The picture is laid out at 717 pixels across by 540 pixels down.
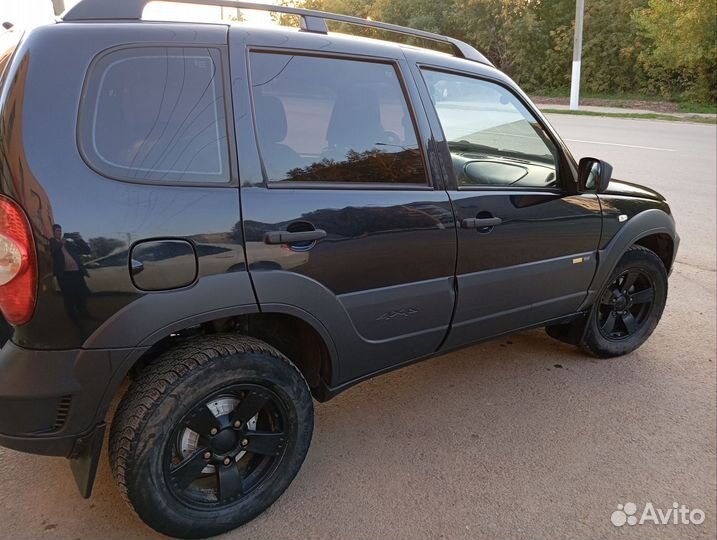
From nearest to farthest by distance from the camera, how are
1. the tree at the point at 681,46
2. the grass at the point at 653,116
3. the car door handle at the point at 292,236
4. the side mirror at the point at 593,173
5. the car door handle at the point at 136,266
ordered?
the car door handle at the point at 136,266 → the car door handle at the point at 292,236 → the side mirror at the point at 593,173 → the grass at the point at 653,116 → the tree at the point at 681,46

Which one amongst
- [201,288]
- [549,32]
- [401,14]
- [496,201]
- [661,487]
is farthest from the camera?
[401,14]

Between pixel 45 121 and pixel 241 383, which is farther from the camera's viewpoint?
pixel 241 383

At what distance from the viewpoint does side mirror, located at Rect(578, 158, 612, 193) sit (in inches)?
127

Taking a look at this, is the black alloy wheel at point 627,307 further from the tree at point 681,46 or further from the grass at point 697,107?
the tree at point 681,46

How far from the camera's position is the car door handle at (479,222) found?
2799 millimetres

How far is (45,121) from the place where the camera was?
1880mm

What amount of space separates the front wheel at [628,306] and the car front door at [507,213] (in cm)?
39

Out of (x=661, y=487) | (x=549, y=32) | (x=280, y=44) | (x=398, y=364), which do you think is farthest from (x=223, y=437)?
(x=549, y=32)

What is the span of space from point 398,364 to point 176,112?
59.2 inches

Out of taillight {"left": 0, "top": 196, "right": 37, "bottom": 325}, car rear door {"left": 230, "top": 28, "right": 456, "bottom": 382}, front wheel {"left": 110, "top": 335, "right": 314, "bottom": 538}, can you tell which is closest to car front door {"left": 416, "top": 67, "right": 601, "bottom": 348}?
car rear door {"left": 230, "top": 28, "right": 456, "bottom": 382}

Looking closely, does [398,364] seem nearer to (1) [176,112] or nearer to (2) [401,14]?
(1) [176,112]

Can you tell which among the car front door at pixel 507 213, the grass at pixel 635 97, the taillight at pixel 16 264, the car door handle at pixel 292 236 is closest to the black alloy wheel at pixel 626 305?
the car front door at pixel 507 213

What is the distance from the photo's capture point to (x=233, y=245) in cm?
214

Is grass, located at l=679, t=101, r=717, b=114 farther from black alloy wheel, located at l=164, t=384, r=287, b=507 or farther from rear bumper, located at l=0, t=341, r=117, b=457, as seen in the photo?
rear bumper, located at l=0, t=341, r=117, b=457
